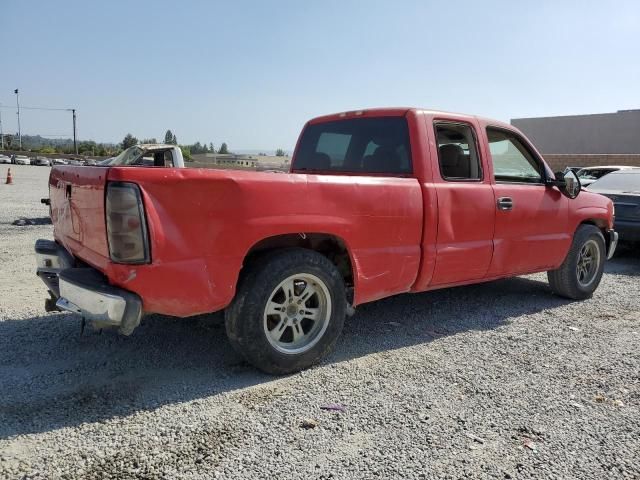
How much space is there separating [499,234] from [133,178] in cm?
342

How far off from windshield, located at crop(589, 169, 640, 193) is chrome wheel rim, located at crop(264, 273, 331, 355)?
7863 millimetres

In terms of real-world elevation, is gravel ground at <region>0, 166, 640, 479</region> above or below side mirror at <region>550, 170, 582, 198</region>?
below

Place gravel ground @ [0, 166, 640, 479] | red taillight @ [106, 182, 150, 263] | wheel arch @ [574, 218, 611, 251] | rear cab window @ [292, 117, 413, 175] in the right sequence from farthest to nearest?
wheel arch @ [574, 218, 611, 251] < rear cab window @ [292, 117, 413, 175] < red taillight @ [106, 182, 150, 263] < gravel ground @ [0, 166, 640, 479]

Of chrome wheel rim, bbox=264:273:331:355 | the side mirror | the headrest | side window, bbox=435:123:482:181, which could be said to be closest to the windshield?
the side mirror

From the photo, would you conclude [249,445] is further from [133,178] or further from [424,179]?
[424,179]

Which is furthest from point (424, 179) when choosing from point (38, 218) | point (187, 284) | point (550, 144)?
point (550, 144)

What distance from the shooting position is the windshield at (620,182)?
9.60 m

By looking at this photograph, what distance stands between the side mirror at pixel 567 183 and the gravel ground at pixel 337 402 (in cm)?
145

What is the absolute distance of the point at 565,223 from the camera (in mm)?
5785

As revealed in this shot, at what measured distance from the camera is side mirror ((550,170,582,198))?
18.6 ft

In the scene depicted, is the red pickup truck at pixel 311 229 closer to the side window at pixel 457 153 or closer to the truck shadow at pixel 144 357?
the side window at pixel 457 153

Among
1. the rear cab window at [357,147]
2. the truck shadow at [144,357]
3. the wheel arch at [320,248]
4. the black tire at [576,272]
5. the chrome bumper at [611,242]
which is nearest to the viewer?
the truck shadow at [144,357]

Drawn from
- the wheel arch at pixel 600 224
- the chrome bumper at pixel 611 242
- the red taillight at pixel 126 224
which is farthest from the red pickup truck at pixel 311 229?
the chrome bumper at pixel 611 242

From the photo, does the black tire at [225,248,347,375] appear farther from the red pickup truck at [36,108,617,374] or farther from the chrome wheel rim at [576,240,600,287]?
the chrome wheel rim at [576,240,600,287]
